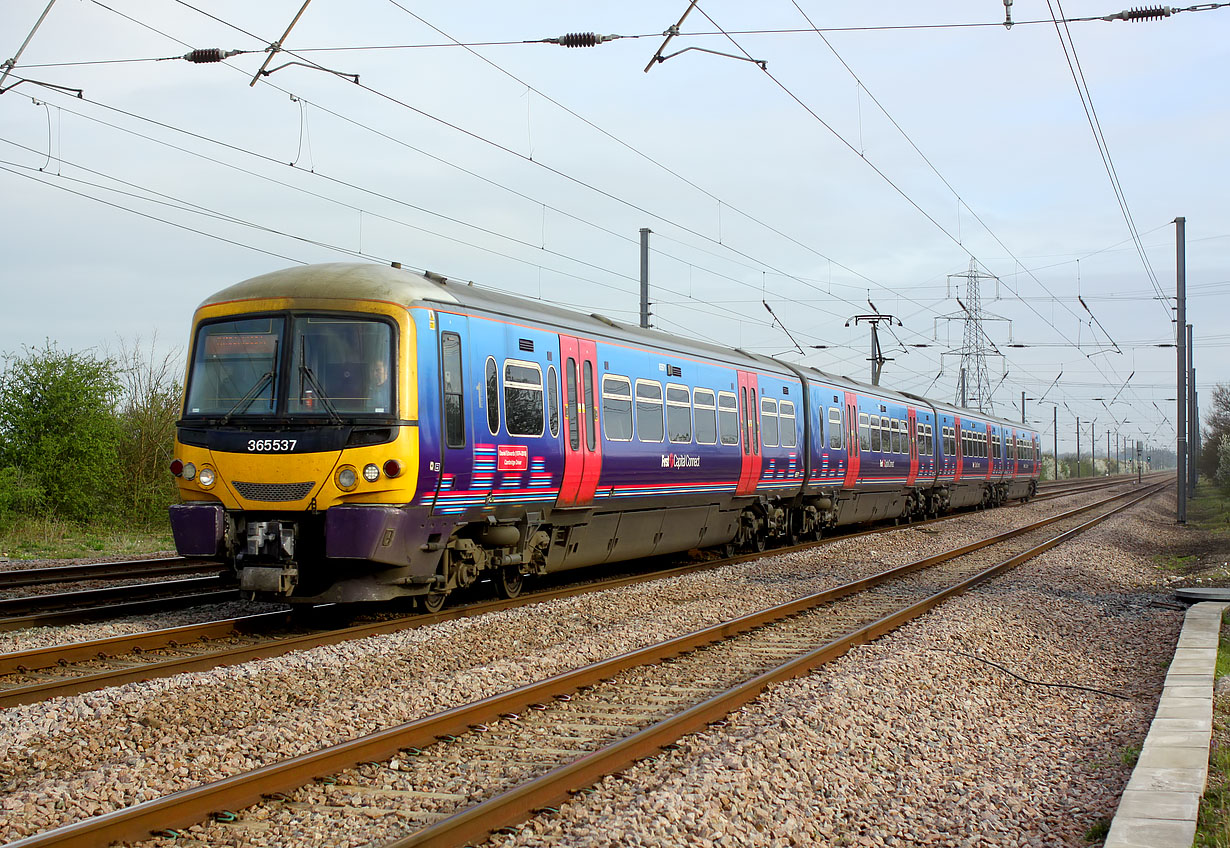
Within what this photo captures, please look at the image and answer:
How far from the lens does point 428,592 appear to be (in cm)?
1019

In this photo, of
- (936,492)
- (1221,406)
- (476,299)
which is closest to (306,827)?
(476,299)

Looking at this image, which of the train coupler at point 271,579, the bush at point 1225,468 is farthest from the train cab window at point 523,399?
the bush at point 1225,468

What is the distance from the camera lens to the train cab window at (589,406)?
12.3m

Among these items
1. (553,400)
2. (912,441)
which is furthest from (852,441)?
(553,400)

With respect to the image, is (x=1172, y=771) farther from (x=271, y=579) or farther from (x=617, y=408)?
(x=617, y=408)

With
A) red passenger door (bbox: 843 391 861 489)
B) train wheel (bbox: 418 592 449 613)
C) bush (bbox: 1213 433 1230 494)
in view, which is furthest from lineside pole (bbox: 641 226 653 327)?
bush (bbox: 1213 433 1230 494)

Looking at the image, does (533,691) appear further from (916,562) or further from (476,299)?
(916,562)

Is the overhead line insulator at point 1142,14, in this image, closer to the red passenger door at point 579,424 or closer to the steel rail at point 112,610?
the red passenger door at point 579,424

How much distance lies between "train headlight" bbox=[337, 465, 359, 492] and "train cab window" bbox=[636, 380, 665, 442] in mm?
4900

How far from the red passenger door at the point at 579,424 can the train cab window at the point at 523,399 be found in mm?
535

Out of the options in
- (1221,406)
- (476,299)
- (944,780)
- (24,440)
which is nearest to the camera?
(944,780)

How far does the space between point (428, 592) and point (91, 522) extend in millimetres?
15542

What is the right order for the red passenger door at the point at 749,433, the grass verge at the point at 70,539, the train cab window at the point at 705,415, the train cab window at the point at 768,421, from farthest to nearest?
1. the grass verge at the point at 70,539
2. the train cab window at the point at 768,421
3. the red passenger door at the point at 749,433
4. the train cab window at the point at 705,415

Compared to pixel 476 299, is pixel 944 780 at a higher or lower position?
lower
